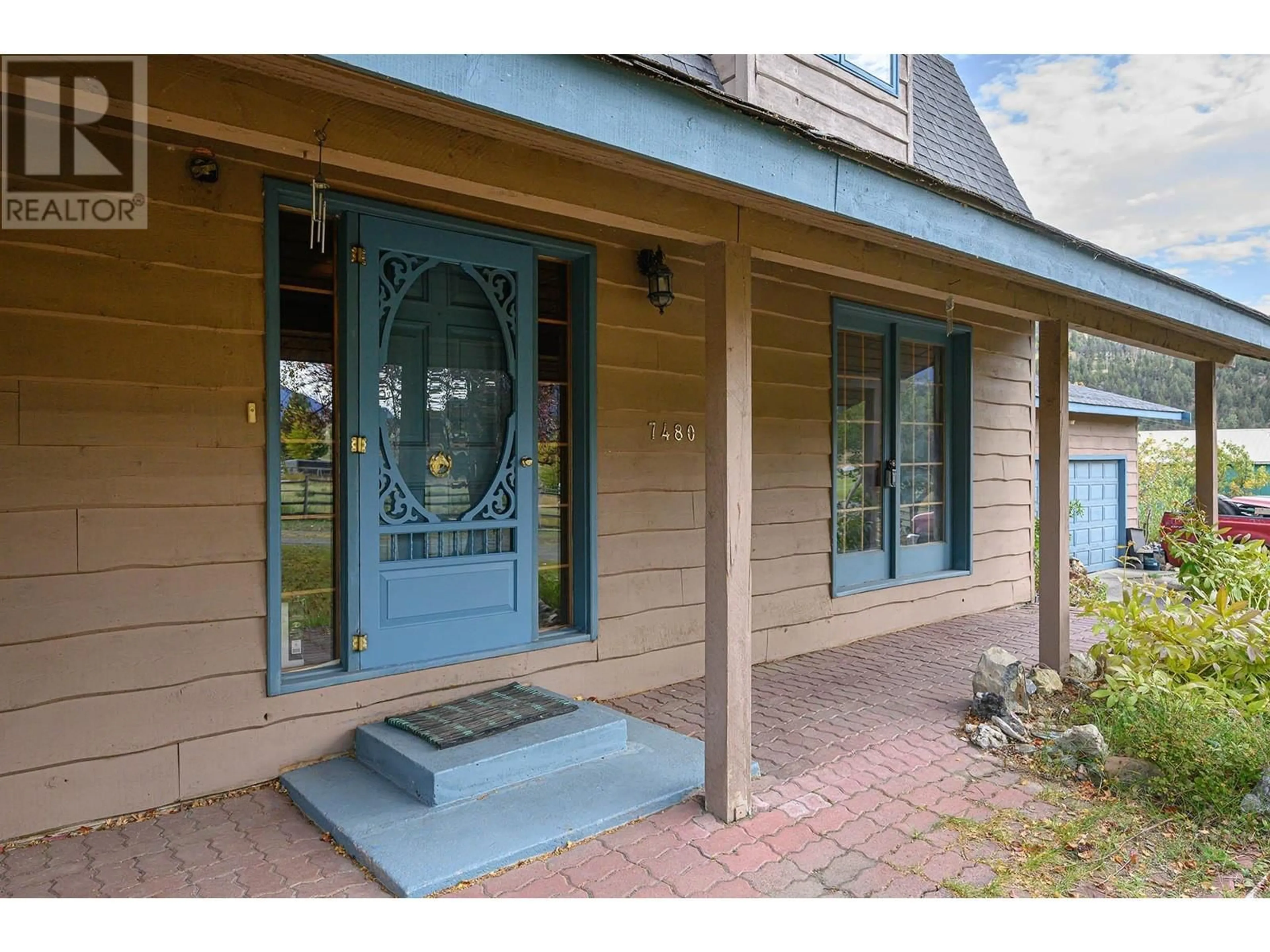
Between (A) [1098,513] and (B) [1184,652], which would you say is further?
(A) [1098,513]

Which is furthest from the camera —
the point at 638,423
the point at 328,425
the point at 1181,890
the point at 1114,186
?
the point at 1114,186

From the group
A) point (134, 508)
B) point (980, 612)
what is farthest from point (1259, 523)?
point (134, 508)

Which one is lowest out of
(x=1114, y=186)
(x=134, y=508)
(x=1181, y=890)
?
(x=1181, y=890)

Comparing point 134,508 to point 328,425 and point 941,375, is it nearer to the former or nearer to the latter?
point 328,425

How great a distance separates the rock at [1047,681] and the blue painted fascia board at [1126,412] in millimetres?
5202

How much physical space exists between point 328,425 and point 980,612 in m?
5.47

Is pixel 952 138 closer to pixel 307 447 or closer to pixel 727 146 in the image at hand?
pixel 727 146

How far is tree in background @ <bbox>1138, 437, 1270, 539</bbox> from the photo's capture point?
1154 cm

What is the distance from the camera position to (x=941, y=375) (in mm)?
6277

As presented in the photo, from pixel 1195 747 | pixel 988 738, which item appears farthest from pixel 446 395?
pixel 1195 747

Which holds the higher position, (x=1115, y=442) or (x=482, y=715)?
(x=1115, y=442)

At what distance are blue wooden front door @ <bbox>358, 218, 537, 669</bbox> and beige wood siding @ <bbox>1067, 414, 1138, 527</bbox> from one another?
27.7 feet

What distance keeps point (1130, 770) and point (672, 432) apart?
2559mm

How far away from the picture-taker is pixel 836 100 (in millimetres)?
5023
